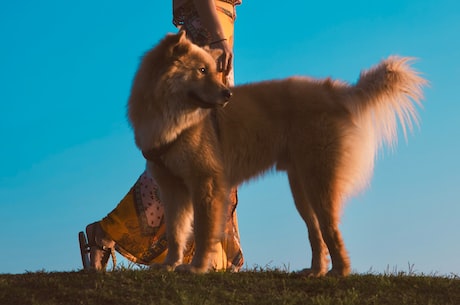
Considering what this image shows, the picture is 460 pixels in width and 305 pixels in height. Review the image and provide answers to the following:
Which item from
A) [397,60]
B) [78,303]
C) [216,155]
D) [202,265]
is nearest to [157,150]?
[216,155]

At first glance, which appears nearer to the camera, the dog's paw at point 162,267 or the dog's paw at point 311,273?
the dog's paw at point 162,267

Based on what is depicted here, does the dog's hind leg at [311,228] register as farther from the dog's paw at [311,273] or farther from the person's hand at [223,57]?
the person's hand at [223,57]

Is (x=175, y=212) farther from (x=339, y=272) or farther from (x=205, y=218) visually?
(x=339, y=272)

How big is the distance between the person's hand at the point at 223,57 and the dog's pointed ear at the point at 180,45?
14.0 inches

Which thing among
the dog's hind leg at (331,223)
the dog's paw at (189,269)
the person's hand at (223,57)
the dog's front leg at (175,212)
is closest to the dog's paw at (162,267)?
A: the dog's front leg at (175,212)

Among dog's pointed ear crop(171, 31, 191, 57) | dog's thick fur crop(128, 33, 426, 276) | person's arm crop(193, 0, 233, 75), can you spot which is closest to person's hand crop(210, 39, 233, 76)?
person's arm crop(193, 0, 233, 75)

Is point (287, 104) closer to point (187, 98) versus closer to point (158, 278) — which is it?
point (187, 98)

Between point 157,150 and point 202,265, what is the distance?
3.38 feet

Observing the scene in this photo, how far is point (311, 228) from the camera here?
539 cm

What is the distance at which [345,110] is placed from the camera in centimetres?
532

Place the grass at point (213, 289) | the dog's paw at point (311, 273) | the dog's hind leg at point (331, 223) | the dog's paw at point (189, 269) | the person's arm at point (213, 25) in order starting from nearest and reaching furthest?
the grass at point (213, 289) → the dog's paw at point (189, 269) → the dog's hind leg at point (331, 223) → the dog's paw at point (311, 273) → the person's arm at point (213, 25)

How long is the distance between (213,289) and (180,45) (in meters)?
2.00

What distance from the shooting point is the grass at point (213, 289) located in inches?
168

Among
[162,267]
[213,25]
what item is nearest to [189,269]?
[162,267]
